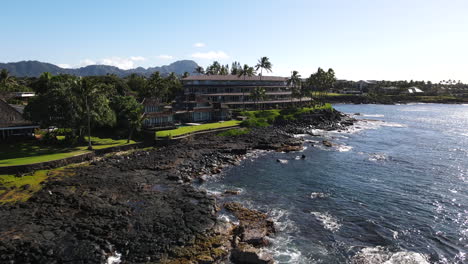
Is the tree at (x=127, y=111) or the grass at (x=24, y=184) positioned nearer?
the grass at (x=24, y=184)

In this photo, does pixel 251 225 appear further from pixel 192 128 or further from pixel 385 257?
pixel 192 128

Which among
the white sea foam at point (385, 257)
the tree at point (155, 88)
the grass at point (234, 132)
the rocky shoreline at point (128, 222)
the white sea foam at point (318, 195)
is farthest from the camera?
the tree at point (155, 88)

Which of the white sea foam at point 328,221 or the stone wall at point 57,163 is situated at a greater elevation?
the stone wall at point 57,163

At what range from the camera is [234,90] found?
4205 inches

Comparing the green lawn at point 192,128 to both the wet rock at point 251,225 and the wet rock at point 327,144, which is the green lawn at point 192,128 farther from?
the wet rock at point 251,225

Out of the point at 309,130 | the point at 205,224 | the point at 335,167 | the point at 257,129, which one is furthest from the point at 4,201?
the point at 309,130

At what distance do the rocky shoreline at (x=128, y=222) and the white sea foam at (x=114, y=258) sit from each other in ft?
0.07

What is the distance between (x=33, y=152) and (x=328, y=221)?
46198 mm

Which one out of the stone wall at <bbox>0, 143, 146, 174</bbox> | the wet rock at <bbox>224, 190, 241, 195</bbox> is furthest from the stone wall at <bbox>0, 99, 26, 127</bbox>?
the wet rock at <bbox>224, 190, 241, 195</bbox>

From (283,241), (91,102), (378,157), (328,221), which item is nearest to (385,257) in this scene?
(328,221)

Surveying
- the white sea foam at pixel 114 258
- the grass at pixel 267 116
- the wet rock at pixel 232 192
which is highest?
the grass at pixel 267 116

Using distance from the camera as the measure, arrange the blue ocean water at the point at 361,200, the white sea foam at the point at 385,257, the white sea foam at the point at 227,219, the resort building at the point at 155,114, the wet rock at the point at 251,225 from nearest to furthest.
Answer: the white sea foam at the point at 385,257 < the blue ocean water at the point at 361,200 < the wet rock at the point at 251,225 < the white sea foam at the point at 227,219 < the resort building at the point at 155,114

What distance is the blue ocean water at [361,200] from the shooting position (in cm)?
2644

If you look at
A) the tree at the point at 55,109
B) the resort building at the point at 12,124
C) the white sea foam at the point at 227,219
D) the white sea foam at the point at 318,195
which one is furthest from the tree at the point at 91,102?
the white sea foam at the point at 318,195
